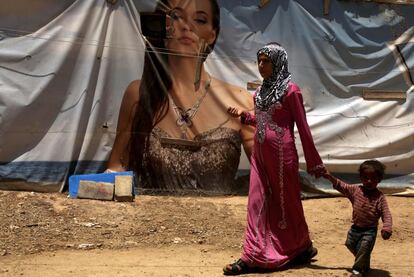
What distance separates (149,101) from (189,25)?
923mm

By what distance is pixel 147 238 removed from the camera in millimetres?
4879

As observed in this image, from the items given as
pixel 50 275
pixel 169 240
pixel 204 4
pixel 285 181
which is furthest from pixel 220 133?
pixel 50 275

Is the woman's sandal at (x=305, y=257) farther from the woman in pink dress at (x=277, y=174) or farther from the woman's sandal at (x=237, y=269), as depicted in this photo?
the woman's sandal at (x=237, y=269)

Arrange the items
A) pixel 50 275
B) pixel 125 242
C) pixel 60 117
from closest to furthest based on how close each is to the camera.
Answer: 1. pixel 50 275
2. pixel 125 242
3. pixel 60 117

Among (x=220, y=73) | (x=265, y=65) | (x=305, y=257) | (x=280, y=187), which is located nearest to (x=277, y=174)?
(x=280, y=187)

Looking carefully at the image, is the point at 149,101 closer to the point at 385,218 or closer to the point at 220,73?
the point at 220,73

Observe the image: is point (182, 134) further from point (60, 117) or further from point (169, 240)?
point (169, 240)

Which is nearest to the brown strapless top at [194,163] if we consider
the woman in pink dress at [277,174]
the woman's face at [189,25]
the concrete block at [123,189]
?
the concrete block at [123,189]

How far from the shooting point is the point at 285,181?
13.2 feet

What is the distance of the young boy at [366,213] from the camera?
12.6 ft

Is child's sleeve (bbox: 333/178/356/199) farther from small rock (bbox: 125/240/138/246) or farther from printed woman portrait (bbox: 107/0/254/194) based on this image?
printed woman portrait (bbox: 107/0/254/194)

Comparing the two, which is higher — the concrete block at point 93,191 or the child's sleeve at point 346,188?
the child's sleeve at point 346,188

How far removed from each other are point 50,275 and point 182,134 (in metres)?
2.64

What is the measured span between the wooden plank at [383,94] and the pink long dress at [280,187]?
3119mm
